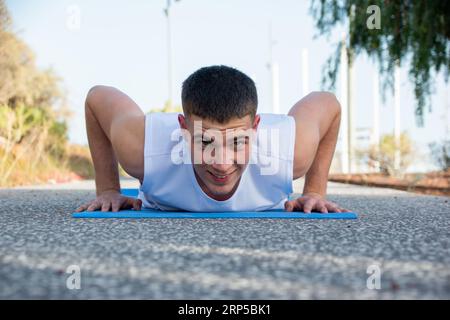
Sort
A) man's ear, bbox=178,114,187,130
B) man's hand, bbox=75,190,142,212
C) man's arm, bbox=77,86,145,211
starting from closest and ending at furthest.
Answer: man's ear, bbox=178,114,187,130 → man's arm, bbox=77,86,145,211 → man's hand, bbox=75,190,142,212

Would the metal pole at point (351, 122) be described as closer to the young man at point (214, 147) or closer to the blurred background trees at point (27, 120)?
the blurred background trees at point (27, 120)

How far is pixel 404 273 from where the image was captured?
5.87 ft

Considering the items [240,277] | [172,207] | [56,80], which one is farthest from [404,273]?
[56,80]

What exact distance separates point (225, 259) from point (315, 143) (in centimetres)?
172

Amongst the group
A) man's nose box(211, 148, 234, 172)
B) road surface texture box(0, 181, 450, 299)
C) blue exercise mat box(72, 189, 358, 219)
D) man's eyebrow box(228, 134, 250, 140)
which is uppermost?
man's eyebrow box(228, 134, 250, 140)

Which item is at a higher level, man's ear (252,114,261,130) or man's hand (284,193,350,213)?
man's ear (252,114,261,130)

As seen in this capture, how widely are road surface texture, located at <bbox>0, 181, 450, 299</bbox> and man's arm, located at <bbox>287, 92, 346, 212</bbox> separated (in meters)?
0.51

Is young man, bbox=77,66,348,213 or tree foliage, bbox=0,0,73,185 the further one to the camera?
tree foliage, bbox=0,0,73,185

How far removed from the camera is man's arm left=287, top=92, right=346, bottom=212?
3489 millimetres

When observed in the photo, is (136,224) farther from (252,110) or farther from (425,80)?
(425,80)

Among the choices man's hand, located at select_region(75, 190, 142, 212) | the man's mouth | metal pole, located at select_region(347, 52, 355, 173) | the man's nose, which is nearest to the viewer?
the man's nose

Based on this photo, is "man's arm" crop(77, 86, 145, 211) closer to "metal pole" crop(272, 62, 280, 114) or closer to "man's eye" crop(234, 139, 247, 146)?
"man's eye" crop(234, 139, 247, 146)

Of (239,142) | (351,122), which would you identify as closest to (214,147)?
(239,142)

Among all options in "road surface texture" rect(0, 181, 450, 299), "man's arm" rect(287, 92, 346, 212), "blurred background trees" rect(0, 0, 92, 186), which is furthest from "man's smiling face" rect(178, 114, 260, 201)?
"blurred background trees" rect(0, 0, 92, 186)
